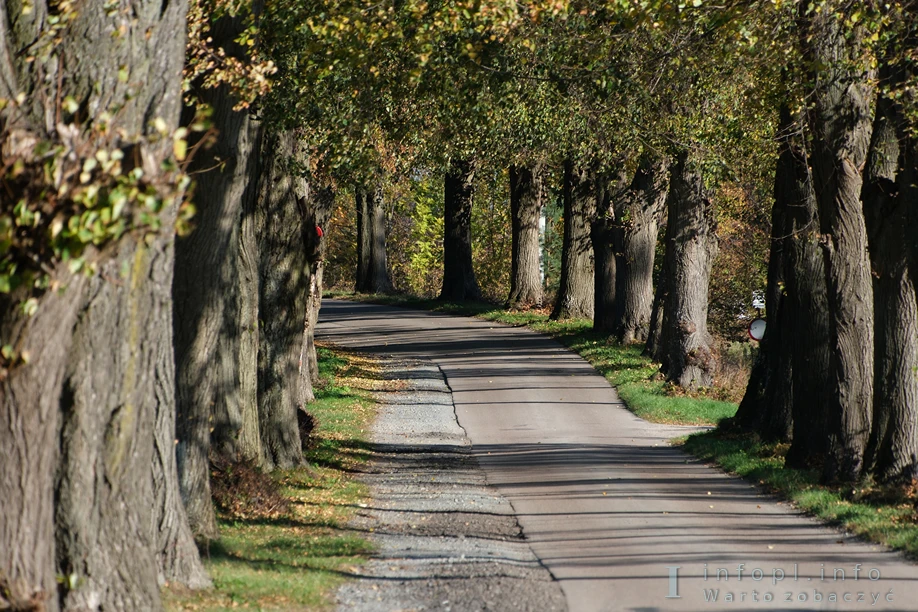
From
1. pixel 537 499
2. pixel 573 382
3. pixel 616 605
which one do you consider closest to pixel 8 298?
pixel 616 605

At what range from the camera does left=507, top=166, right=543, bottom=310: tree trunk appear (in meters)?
37.0

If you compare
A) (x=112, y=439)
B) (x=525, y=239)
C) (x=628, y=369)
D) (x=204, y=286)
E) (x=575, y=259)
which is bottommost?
(x=628, y=369)

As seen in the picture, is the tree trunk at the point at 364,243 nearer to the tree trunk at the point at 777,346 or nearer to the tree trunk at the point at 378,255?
the tree trunk at the point at 378,255

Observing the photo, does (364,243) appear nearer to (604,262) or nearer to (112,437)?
(604,262)

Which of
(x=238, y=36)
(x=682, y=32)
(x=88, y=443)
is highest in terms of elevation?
(x=682, y=32)

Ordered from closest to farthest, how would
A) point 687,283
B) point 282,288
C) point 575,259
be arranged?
point 282,288
point 687,283
point 575,259

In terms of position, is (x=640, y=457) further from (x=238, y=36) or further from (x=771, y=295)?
(x=238, y=36)

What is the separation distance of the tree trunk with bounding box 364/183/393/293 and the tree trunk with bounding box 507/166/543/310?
9.74 metres

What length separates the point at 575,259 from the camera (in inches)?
1356

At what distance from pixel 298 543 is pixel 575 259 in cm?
2454

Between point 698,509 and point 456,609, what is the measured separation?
5070mm

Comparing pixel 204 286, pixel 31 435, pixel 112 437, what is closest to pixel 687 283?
pixel 204 286

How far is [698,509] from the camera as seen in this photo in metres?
12.6

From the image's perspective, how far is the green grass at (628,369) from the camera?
812 inches
